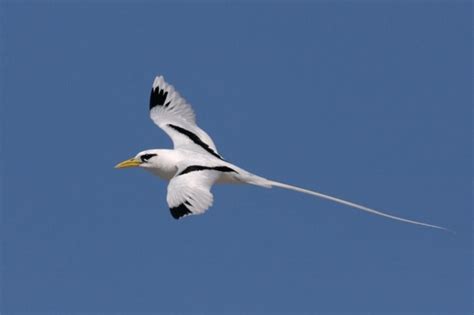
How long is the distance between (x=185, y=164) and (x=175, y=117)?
350 centimetres

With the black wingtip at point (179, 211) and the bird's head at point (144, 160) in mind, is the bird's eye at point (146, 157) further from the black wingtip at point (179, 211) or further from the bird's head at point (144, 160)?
the black wingtip at point (179, 211)

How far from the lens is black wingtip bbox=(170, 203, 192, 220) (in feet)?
55.3

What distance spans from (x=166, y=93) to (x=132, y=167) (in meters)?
3.30

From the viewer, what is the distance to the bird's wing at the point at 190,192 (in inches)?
669

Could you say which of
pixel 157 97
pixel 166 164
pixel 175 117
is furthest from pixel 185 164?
pixel 157 97

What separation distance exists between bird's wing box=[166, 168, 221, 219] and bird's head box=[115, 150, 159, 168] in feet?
4.20

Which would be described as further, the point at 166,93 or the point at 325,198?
the point at 166,93

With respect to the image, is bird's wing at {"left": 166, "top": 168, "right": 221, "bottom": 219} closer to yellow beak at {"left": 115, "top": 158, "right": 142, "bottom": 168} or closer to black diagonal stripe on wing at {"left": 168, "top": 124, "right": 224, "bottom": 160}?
yellow beak at {"left": 115, "top": 158, "right": 142, "bottom": 168}

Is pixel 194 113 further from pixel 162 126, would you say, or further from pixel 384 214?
pixel 384 214

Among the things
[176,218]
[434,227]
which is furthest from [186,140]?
[434,227]

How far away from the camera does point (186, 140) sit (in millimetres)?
21250

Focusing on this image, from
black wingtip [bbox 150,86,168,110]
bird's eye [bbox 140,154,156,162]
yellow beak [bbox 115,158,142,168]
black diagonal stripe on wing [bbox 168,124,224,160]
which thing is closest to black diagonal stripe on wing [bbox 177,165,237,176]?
bird's eye [bbox 140,154,156,162]

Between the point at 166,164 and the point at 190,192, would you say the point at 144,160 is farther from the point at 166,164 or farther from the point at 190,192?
the point at 190,192

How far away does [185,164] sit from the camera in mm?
19062
